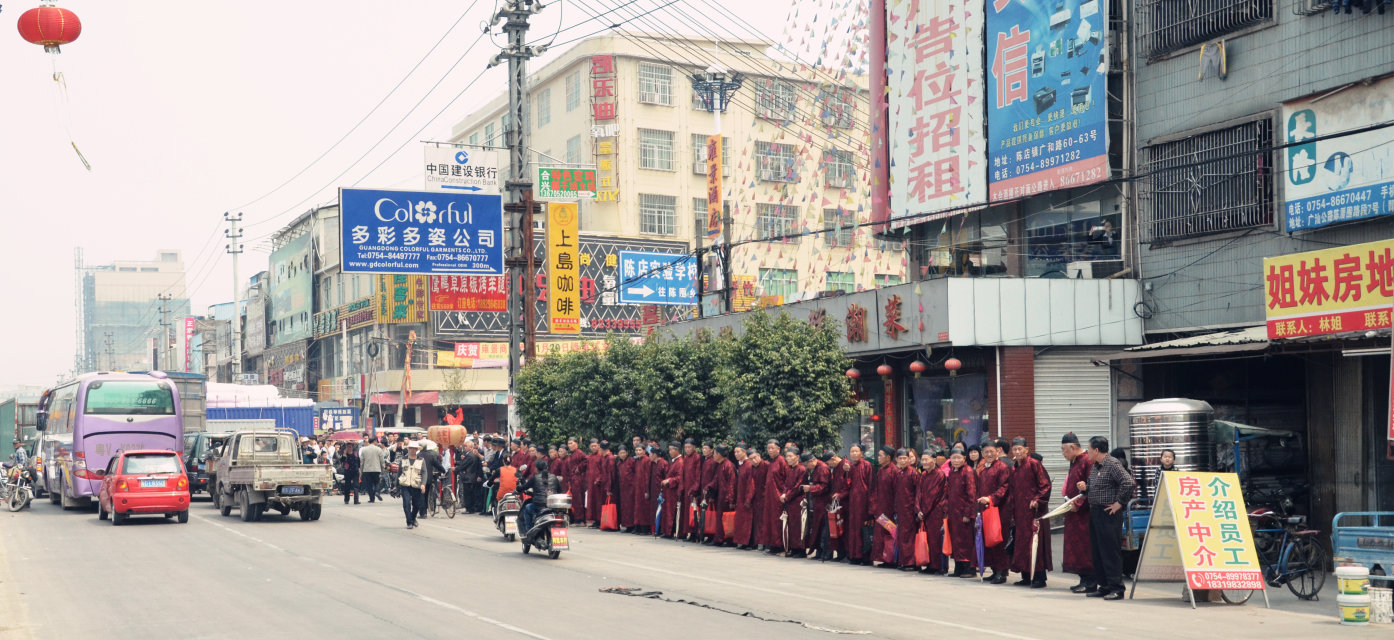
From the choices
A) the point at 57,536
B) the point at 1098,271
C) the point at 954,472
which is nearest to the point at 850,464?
the point at 954,472

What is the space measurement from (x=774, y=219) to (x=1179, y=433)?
1867 inches

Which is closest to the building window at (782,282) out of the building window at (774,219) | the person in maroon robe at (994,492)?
the building window at (774,219)

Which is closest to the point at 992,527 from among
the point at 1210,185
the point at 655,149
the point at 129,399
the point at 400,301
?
the point at 1210,185

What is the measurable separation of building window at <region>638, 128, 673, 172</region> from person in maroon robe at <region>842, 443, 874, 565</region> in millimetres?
48880

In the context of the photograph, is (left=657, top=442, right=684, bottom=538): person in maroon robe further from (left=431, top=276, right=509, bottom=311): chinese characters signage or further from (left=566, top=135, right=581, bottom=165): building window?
(left=566, top=135, right=581, bottom=165): building window

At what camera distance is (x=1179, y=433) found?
57.4 feet

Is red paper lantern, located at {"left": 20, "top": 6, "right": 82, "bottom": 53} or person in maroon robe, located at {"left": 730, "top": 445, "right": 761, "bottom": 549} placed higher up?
red paper lantern, located at {"left": 20, "top": 6, "right": 82, "bottom": 53}

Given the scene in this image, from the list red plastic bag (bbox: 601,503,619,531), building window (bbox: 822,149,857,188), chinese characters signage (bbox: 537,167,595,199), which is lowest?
red plastic bag (bbox: 601,503,619,531)

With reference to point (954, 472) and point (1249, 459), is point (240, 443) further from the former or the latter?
point (1249, 459)

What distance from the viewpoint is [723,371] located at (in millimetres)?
23219

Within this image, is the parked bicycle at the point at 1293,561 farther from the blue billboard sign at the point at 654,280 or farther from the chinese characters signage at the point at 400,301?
the chinese characters signage at the point at 400,301

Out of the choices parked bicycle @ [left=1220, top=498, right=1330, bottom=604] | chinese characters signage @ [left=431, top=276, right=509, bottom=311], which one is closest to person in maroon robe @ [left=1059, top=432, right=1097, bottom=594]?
parked bicycle @ [left=1220, top=498, right=1330, bottom=604]

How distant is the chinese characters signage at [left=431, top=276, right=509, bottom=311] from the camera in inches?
2095

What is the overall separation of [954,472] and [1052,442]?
19.1 feet
